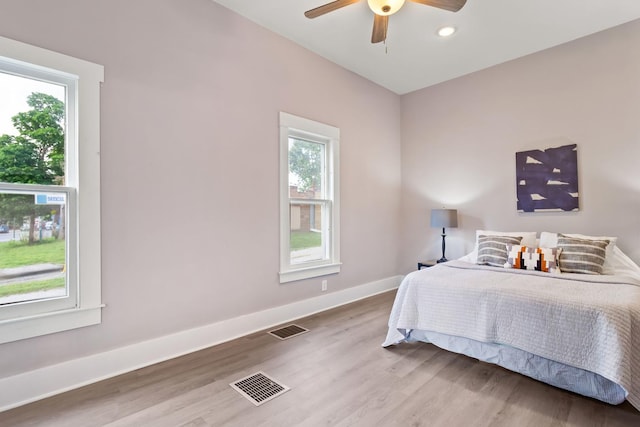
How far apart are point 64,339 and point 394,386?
2242 mm

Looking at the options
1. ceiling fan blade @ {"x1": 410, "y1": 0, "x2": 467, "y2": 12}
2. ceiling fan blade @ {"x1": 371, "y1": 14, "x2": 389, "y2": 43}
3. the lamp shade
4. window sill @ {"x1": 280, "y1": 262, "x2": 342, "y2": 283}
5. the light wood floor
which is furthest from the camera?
the lamp shade

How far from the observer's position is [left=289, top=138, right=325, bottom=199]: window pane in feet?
11.8

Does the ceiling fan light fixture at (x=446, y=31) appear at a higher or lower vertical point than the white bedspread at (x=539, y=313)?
higher

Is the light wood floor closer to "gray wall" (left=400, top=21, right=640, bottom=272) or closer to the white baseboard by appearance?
the white baseboard

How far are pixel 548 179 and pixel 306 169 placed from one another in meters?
2.81

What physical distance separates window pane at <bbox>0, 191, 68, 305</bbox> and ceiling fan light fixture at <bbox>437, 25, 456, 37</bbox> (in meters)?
3.66

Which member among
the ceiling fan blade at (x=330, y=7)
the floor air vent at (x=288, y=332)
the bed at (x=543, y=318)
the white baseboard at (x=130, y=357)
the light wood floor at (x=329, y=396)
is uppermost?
the ceiling fan blade at (x=330, y=7)

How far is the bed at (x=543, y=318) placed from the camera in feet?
6.11

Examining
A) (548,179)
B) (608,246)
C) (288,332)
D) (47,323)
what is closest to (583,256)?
(608,246)

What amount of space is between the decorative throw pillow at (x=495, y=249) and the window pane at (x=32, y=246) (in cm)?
369

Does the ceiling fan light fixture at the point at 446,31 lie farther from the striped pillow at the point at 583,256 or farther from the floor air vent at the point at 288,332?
the floor air vent at the point at 288,332

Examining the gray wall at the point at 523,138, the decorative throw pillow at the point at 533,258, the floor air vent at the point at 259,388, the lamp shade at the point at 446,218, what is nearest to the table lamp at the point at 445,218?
the lamp shade at the point at 446,218

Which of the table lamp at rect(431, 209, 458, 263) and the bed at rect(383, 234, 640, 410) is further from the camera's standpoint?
the table lamp at rect(431, 209, 458, 263)

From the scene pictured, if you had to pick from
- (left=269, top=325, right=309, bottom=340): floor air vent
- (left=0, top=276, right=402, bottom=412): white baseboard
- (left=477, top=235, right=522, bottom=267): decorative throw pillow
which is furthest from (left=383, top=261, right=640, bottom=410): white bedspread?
(left=0, top=276, right=402, bottom=412): white baseboard
